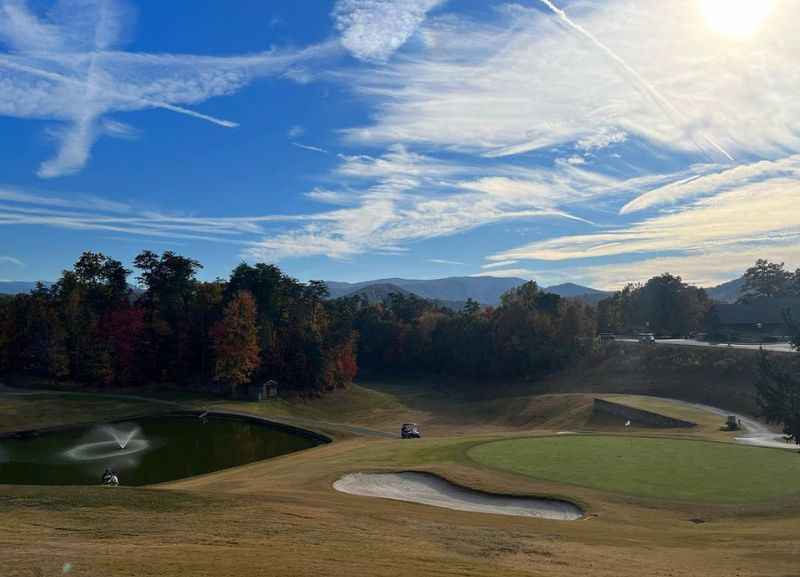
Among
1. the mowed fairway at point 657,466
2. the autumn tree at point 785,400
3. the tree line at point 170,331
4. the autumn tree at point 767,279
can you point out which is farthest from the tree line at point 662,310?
the autumn tree at point 785,400

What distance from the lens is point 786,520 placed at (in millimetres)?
19203

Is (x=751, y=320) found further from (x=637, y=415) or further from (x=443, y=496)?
(x=443, y=496)

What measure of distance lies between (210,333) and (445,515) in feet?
195

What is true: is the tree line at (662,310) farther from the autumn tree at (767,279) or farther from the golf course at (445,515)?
the golf course at (445,515)

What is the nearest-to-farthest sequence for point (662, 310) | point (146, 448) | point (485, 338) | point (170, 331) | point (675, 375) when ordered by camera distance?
point (146, 448) < point (675, 375) < point (170, 331) < point (485, 338) < point (662, 310)

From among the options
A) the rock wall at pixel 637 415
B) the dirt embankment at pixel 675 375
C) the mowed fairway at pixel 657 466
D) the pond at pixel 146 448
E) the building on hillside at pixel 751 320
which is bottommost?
the pond at pixel 146 448

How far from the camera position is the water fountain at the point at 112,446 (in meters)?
41.7

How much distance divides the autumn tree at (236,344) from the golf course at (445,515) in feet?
→ 116

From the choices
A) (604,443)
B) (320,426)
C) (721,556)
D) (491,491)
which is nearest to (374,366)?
(320,426)

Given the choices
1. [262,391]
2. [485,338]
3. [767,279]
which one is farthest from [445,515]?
[767,279]

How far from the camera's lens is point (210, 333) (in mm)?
74062

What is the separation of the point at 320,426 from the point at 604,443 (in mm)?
26585

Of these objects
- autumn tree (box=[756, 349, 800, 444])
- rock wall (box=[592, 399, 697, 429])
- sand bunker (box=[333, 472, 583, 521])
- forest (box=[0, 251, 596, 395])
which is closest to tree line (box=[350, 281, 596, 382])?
forest (box=[0, 251, 596, 395])

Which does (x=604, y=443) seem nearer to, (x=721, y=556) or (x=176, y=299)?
(x=721, y=556)
